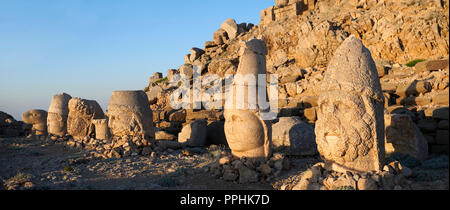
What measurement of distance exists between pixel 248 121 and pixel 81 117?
8.69 m

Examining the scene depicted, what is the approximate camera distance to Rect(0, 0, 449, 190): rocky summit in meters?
4.19

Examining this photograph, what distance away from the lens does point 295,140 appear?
23.8 ft

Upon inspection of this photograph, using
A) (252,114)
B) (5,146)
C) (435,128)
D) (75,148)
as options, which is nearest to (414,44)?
(435,128)

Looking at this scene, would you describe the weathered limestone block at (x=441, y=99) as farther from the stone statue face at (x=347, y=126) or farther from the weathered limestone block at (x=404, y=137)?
the stone statue face at (x=347, y=126)

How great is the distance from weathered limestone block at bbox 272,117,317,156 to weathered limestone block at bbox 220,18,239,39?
29507 millimetres

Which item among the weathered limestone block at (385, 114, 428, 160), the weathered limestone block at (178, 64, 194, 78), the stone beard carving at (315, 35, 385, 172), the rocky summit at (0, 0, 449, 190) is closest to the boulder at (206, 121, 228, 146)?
the rocky summit at (0, 0, 449, 190)

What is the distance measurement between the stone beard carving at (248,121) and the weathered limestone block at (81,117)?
26.3 ft

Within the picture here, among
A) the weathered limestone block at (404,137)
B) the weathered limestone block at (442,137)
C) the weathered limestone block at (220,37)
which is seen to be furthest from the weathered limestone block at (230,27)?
the weathered limestone block at (404,137)

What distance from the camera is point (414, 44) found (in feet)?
55.3

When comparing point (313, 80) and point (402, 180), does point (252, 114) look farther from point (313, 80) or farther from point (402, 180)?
point (313, 80)

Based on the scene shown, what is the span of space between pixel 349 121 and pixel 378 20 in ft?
64.4

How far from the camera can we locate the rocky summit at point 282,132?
13.7ft

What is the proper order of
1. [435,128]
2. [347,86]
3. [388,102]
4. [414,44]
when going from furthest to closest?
1. [414,44]
2. [388,102]
3. [435,128]
4. [347,86]

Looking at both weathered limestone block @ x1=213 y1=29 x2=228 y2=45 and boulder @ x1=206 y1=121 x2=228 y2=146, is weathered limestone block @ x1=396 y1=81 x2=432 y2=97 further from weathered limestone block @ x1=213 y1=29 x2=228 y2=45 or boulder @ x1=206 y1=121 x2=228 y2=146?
weathered limestone block @ x1=213 y1=29 x2=228 y2=45
